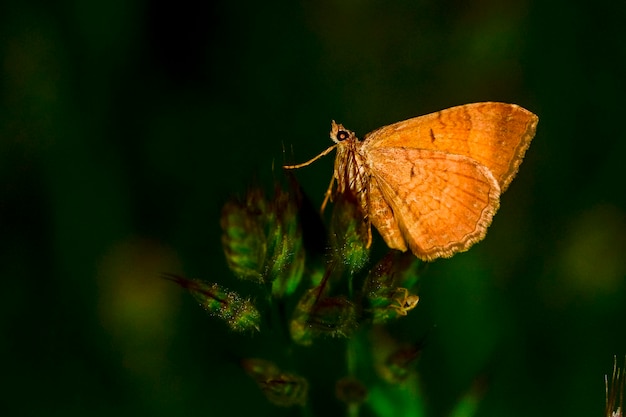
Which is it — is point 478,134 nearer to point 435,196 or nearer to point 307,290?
point 435,196

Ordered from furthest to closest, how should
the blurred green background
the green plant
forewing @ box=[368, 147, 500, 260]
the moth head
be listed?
the blurred green background → the moth head → forewing @ box=[368, 147, 500, 260] → the green plant

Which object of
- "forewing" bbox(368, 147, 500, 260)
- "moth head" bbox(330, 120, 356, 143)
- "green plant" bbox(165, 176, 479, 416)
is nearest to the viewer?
"green plant" bbox(165, 176, 479, 416)

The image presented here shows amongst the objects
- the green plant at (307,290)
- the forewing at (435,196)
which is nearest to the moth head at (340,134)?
the forewing at (435,196)

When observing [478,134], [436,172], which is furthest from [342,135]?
[478,134]

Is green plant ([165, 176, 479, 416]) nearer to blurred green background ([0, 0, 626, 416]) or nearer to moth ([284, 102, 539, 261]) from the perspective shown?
moth ([284, 102, 539, 261])

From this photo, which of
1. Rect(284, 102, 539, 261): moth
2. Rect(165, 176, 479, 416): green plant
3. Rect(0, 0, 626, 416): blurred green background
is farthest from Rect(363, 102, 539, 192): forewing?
Rect(0, 0, 626, 416): blurred green background

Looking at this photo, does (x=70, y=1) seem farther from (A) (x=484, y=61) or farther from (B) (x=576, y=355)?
(B) (x=576, y=355)
